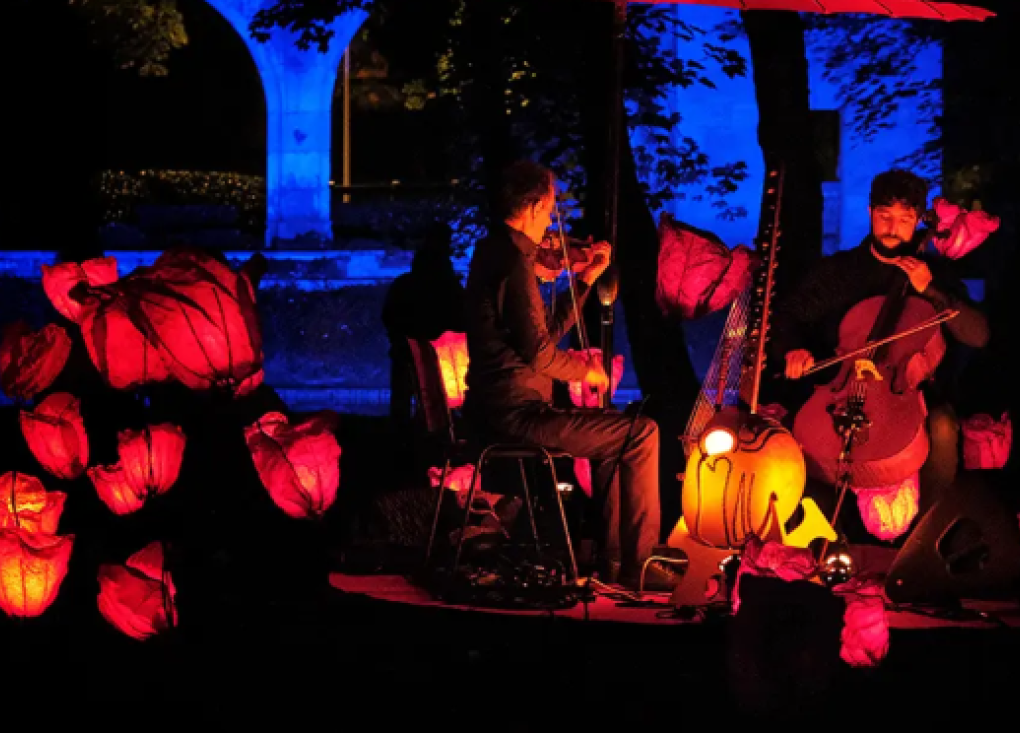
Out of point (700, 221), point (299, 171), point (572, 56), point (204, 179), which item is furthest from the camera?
point (204, 179)

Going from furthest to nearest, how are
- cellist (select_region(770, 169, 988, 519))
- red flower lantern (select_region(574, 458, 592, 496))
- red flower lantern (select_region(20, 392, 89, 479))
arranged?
1. red flower lantern (select_region(574, 458, 592, 496))
2. red flower lantern (select_region(20, 392, 89, 479))
3. cellist (select_region(770, 169, 988, 519))

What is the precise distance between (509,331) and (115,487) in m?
2.11

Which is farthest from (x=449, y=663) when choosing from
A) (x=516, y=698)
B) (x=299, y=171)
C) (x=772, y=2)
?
(x=299, y=171)

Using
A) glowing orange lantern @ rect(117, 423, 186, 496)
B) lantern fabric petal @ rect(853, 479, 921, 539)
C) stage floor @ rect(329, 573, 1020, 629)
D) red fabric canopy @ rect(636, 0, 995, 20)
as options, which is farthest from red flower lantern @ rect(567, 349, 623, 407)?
glowing orange lantern @ rect(117, 423, 186, 496)

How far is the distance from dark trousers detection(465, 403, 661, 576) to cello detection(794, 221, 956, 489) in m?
0.86

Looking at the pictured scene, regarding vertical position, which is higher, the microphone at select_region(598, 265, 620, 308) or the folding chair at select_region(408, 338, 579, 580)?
the microphone at select_region(598, 265, 620, 308)

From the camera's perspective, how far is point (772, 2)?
641cm

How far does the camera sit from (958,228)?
6.86 m

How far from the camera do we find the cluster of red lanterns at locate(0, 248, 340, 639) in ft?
18.2

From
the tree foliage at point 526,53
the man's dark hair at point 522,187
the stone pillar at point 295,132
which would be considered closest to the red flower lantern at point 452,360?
the man's dark hair at point 522,187

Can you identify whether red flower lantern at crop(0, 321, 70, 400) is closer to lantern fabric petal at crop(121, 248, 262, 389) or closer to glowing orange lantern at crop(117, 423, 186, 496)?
glowing orange lantern at crop(117, 423, 186, 496)

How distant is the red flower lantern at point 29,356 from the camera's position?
24.4 ft

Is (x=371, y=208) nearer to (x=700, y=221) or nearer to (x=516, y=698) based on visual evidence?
(x=700, y=221)

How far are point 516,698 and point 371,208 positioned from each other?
14.0m
